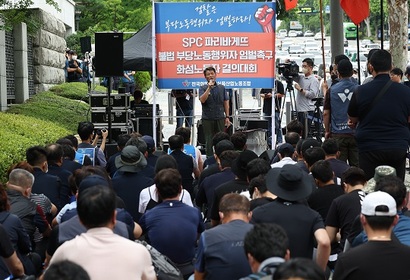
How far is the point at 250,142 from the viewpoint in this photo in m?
19.3

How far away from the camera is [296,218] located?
7.19 m

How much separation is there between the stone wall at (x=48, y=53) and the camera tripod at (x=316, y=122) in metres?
12.0

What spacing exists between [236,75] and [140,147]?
532cm

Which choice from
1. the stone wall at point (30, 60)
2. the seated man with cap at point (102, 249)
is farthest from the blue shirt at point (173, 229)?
the stone wall at point (30, 60)

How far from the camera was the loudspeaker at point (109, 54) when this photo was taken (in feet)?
58.2

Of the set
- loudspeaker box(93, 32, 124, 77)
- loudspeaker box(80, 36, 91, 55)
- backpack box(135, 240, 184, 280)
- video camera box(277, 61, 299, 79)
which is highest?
loudspeaker box(80, 36, 91, 55)

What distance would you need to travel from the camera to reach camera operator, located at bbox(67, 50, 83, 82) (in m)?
33.5

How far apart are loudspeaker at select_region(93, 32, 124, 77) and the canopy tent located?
2.42 meters

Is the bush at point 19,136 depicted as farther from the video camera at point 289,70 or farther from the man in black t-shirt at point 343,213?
the man in black t-shirt at point 343,213

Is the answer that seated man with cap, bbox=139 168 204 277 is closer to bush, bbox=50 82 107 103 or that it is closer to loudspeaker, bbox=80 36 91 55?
bush, bbox=50 82 107 103

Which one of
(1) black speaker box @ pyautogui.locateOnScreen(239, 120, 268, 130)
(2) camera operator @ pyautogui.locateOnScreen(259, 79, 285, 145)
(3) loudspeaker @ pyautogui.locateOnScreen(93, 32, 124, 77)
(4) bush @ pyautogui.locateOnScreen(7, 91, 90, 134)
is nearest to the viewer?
(3) loudspeaker @ pyautogui.locateOnScreen(93, 32, 124, 77)

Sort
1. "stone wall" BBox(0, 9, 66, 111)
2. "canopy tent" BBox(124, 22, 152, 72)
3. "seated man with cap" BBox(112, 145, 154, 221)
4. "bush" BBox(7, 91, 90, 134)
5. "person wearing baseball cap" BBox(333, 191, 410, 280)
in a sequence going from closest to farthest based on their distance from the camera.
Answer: "person wearing baseball cap" BBox(333, 191, 410, 280) → "seated man with cap" BBox(112, 145, 154, 221) → "canopy tent" BBox(124, 22, 152, 72) → "bush" BBox(7, 91, 90, 134) → "stone wall" BBox(0, 9, 66, 111)

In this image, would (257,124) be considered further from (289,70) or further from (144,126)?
(144,126)

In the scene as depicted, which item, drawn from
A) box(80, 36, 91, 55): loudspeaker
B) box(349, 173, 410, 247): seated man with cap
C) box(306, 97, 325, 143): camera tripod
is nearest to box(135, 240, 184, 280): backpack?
box(349, 173, 410, 247): seated man with cap
